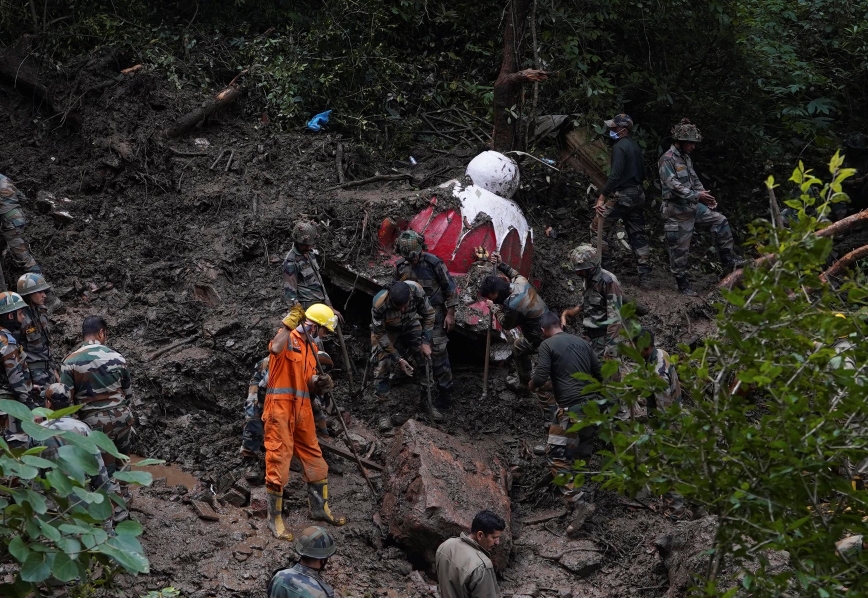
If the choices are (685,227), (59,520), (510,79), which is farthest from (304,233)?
(59,520)

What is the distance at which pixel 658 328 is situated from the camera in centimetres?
1022

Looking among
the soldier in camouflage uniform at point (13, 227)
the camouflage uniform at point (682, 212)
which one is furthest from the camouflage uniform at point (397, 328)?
the soldier in camouflage uniform at point (13, 227)

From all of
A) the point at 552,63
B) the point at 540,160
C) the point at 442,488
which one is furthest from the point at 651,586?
the point at 552,63

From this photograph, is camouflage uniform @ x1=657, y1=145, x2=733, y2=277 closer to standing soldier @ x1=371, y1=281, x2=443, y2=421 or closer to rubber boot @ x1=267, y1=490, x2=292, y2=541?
standing soldier @ x1=371, y1=281, x2=443, y2=421

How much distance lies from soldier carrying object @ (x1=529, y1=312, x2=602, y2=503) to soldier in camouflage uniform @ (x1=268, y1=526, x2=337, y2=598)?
2827mm

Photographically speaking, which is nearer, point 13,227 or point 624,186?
point 13,227

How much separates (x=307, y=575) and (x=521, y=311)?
430 centimetres

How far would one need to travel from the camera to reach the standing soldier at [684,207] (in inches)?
404

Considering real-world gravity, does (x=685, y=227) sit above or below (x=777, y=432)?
below

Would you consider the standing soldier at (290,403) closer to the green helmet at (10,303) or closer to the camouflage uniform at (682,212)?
the green helmet at (10,303)

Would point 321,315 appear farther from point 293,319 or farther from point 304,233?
point 304,233

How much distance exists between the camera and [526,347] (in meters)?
9.10

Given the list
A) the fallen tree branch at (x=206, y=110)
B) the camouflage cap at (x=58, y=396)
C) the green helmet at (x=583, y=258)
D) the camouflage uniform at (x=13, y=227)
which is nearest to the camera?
the camouflage cap at (x=58, y=396)

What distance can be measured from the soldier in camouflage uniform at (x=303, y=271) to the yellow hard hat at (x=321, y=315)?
5.19 feet
